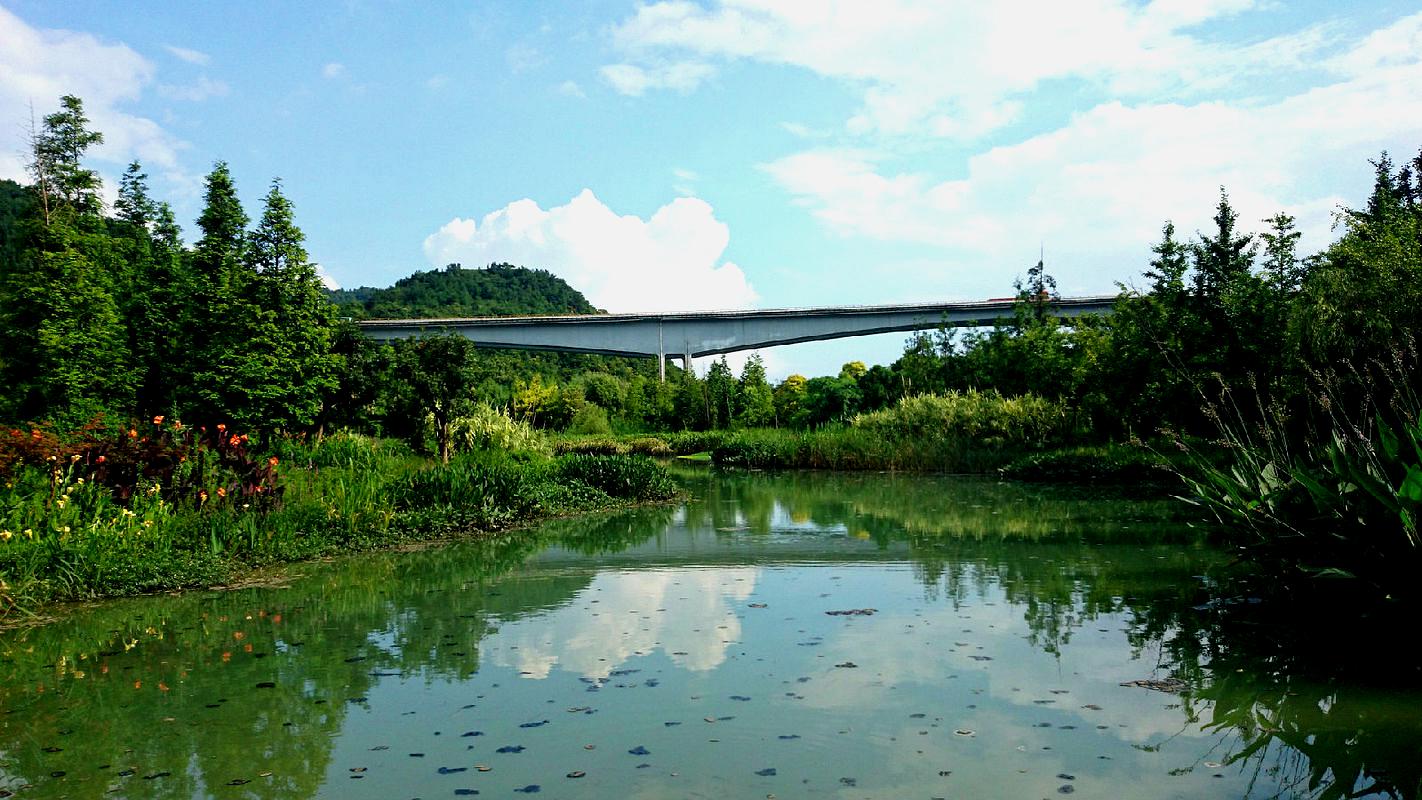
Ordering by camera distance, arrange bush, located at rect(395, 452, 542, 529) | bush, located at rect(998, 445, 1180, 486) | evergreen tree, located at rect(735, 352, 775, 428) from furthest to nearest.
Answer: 1. evergreen tree, located at rect(735, 352, 775, 428)
2. bush, located at rect(998, 445, 1180, 486)
3. bush, located at rect(395, 452, 542, 529)

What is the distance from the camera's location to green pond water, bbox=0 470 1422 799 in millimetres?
4312

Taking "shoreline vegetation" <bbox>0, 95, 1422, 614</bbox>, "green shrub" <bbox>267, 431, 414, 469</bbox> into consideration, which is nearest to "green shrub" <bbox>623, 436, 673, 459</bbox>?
"shoreline vegetation" <bbox>0, 95, 1422, 614</bbox>

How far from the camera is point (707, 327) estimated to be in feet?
180

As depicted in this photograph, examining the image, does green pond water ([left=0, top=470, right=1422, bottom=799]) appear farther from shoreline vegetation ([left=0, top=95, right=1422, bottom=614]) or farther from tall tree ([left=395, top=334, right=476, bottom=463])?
tall tree ([left=395, top=334, right=476, bottom=463])

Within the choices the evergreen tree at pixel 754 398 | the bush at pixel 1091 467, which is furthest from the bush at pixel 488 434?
the evergreen tree at pixel 754 398

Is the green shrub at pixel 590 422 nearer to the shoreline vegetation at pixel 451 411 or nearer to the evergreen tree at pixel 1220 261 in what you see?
the shoreline vegetation at pixel 451 411

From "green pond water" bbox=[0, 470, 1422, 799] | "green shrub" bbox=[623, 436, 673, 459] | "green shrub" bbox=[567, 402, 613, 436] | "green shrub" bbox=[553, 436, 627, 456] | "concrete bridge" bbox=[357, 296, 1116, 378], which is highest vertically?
"concrete bridge" bbox=[357, 296, 1116, 378]

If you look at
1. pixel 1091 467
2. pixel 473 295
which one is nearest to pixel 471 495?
pixel 1091 467

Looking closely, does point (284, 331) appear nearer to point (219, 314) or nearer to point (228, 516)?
point (219, 314)

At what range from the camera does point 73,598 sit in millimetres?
8203

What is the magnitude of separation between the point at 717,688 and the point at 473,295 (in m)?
67.1

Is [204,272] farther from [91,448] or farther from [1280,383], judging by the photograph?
[1280,383]

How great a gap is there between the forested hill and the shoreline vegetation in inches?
1437

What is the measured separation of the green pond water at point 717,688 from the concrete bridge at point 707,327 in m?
44.1
